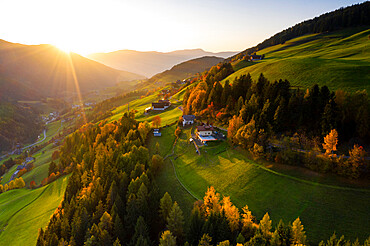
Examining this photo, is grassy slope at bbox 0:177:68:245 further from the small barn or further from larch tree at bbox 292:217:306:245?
larch tree at bbox 292:217:306:245

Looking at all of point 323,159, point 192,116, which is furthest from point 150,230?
point 192,116

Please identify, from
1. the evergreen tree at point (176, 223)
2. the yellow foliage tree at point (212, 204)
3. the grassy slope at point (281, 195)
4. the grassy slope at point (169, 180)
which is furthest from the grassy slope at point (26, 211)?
the yellow foliage tree at point (212, 204)

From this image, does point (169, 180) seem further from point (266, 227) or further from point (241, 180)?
point (266, 227)

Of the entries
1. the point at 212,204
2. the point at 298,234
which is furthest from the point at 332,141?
the point at 212,204

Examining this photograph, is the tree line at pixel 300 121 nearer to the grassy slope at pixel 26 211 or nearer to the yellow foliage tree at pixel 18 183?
the grassy slope at pixel 26 211

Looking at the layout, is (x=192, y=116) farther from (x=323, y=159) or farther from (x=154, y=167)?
(x=323, y=159)
